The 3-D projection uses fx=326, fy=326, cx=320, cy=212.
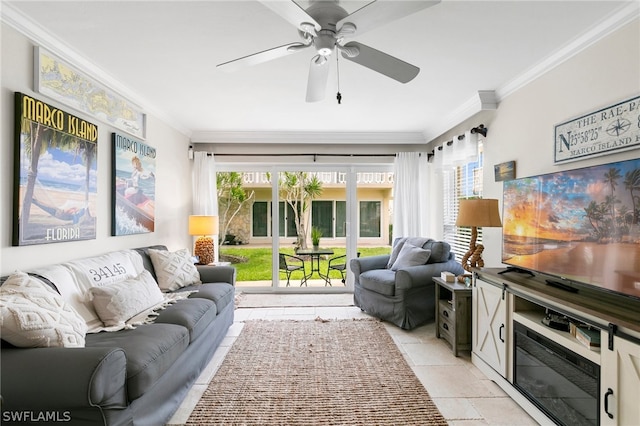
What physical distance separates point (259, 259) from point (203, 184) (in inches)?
58.3

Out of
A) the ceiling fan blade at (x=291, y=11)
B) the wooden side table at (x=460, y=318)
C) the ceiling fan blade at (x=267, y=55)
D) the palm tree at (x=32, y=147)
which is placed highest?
the ceiling fan blade at (x=291, y=11)

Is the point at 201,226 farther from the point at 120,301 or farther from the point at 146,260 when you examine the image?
the point at 120,301

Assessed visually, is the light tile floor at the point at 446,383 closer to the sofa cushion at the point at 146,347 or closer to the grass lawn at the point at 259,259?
the sofa cushion at the point at 146,347

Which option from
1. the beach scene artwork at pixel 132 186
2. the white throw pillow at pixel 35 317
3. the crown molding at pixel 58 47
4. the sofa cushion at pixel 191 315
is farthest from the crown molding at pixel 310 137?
the white throw pillow at pixel 35 317

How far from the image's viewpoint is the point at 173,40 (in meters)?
2.35

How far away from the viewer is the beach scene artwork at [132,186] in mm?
3100

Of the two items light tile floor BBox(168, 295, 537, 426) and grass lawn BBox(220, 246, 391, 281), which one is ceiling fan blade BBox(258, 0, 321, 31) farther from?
grass lawn BBox(220, 246, 391, 281)

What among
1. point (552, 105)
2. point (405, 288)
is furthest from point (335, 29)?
point (405, 288)

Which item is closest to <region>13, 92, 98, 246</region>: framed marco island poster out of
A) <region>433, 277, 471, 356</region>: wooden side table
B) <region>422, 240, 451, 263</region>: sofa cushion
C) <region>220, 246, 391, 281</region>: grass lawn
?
<region>220, 246, 391, 281</region>: grass lawn

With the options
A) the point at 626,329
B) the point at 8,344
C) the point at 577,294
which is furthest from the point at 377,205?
the point at 8,344

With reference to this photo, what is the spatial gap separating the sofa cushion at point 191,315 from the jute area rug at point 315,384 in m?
0.42

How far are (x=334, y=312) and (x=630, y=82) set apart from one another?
11.4 feet

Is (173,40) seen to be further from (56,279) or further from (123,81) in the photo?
(56,279)

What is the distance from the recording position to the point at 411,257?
393cm
